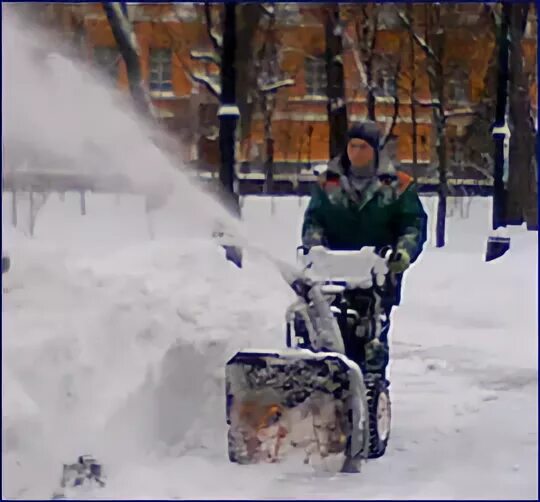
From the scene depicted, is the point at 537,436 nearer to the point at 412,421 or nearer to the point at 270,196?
the point at 412,421

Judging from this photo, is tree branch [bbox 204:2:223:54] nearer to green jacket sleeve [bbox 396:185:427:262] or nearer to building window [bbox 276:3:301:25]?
building window [bbox 276:3:301:25]

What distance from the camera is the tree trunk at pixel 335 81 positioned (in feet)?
10.2

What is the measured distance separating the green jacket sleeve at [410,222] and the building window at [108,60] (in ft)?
3.59

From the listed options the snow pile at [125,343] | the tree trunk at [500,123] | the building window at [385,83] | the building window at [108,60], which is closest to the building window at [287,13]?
the building window at [385,83]

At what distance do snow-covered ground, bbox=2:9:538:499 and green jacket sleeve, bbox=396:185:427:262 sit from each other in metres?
0.29

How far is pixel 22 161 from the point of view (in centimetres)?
298

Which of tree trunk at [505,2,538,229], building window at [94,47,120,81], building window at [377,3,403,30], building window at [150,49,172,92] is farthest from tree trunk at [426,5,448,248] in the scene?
building window at [94,47,120,81]

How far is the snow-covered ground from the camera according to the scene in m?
2.81

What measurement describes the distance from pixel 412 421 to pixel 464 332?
40 centimetres

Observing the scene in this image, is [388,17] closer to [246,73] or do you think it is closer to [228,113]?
[246,73]

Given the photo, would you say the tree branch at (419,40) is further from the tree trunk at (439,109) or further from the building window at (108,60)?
the building window at (108,60)

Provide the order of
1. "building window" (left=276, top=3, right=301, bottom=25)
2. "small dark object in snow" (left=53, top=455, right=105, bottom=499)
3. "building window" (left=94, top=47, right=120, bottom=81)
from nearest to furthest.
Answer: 1. "small dark object in snow" (left=53, top=455, right=105, bottom=499)
2. "building window" (left=276, top=3, right=301, bottom=25)
3. "building window" (left=94, top=47, right=120, bottom=81)

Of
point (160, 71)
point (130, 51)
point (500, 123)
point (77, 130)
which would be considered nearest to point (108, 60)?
point (130, 51)

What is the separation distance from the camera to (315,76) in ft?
10.8
